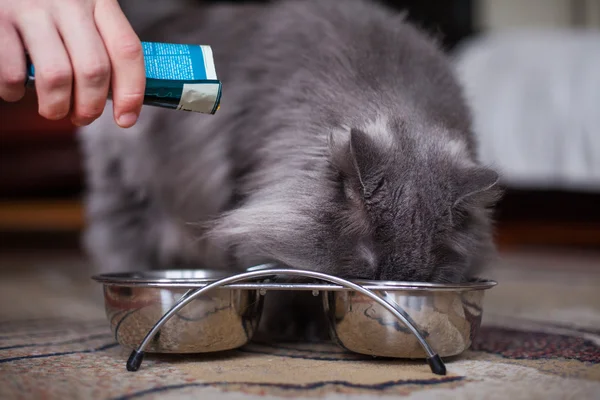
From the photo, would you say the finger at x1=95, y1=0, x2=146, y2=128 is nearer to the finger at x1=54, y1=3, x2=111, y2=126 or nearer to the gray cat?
the finger at x1=54, y1=3, x2=111, y2=126

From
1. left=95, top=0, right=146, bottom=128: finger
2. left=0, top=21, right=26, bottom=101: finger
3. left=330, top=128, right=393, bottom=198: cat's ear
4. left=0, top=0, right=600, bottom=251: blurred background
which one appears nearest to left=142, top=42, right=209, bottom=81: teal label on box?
left=95, top=0, right=146, bottom=128: finger

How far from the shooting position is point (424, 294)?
969 mm

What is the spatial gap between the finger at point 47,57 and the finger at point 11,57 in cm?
1

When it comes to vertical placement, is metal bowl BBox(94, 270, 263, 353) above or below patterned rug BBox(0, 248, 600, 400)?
above


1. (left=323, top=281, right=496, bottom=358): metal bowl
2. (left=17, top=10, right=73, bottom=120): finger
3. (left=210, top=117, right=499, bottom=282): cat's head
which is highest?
(left=17, top=10, right=73, bottom=120): finger

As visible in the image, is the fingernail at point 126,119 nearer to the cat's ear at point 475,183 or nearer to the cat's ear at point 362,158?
the cat's ear at point 362,158

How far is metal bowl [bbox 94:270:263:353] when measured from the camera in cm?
99

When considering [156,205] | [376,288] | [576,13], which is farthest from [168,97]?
[576,13]

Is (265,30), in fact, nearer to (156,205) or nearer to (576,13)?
(156,205)

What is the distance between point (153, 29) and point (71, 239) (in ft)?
8.18

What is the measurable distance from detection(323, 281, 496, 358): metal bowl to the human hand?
0.46 metres

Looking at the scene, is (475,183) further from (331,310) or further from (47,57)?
(47,57)

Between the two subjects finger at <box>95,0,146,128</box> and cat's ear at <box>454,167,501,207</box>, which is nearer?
finger at <box>95,0,146,128</box>

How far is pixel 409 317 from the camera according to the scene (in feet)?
3.18
